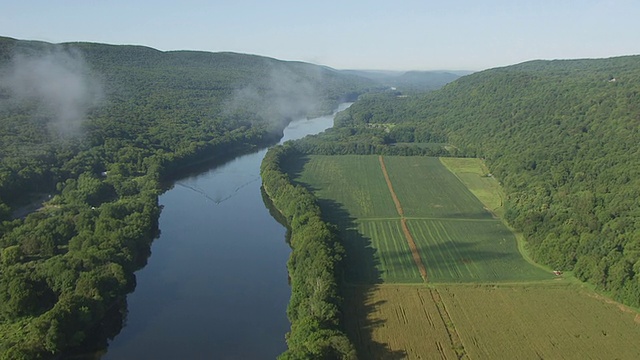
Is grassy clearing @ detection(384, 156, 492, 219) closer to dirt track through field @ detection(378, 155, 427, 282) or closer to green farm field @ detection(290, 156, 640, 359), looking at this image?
green farm field @ detection(290, 156, 640, 359)

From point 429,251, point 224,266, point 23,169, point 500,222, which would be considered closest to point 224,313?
point 224,266

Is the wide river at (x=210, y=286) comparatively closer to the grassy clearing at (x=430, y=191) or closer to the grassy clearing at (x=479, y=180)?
the grassy clearing at (x=430, y=191)

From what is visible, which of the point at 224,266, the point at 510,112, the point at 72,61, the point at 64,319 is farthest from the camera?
the point at 72,61

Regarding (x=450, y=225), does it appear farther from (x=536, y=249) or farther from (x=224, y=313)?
(x=224, y=313)

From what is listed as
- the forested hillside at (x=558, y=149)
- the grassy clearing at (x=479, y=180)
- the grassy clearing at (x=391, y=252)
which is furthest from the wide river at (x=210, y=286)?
the grassy clearing at (x=479, y=180)

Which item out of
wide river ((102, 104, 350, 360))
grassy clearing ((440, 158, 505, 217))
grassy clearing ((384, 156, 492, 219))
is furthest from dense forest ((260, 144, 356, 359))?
grassy clearing ((440, 158, 505, 217))

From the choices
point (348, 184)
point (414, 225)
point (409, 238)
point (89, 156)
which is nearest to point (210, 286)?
point (409, 238)
